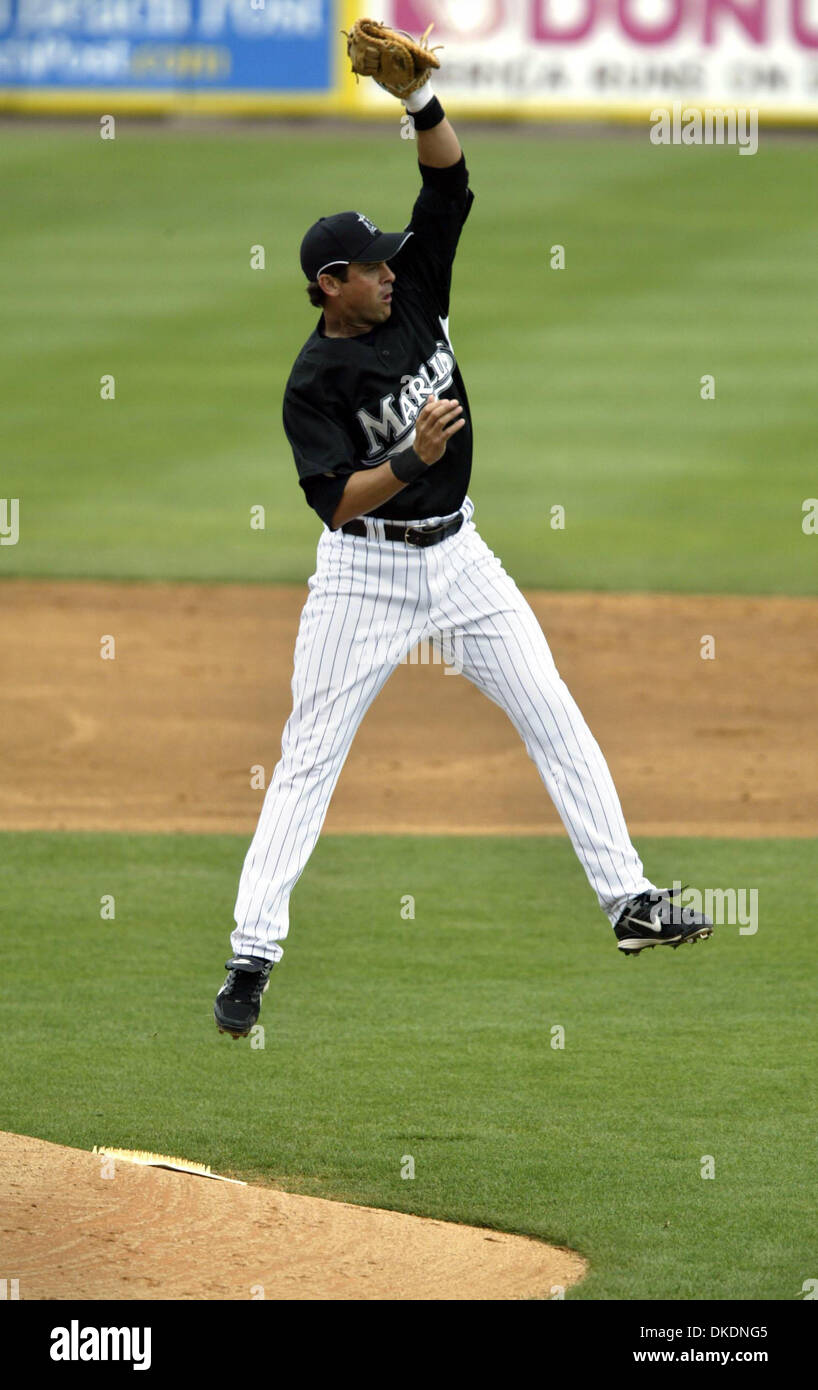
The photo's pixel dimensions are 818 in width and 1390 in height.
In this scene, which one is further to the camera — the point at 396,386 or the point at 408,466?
the point at 396,386

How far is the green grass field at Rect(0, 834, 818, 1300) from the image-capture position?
5.44 meters

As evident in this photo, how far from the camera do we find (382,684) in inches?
213

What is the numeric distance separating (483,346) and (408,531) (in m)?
13.6

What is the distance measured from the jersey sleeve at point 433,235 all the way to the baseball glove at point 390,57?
11.5 inches

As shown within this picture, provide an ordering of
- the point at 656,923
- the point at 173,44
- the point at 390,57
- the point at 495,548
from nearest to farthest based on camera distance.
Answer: the point at 390,57 < the point at 656,923 < the point at 495,548 < the point at 173,44

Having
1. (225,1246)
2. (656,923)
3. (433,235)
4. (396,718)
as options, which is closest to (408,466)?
Result: (433,235)

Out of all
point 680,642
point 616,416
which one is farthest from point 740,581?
point 616,416

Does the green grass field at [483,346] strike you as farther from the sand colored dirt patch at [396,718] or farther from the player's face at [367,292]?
the player's face at [367,292]

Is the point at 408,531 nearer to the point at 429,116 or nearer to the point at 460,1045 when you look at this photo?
the point at 429,116

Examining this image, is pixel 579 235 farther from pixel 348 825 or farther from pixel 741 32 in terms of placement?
pixel 348 825

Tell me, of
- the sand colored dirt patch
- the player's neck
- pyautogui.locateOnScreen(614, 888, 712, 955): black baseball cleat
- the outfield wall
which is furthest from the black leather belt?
the outfield wall

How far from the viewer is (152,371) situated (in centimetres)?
1822

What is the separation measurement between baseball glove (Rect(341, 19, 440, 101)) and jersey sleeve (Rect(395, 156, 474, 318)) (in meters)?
0.29

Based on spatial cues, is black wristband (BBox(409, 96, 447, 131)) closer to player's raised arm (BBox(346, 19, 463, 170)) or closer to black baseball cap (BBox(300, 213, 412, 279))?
player's raised arm (BBox(346, 19, 463, 170))
